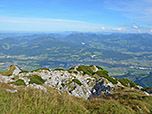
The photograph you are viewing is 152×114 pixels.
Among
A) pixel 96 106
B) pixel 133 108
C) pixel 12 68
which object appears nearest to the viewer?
pixel 96 106

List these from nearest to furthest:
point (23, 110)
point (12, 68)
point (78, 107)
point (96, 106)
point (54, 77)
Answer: point (23, 110), point (78, 107), point (96, 106), point (54, 77), point (12, 68)

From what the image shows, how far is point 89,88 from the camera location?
36.4 m

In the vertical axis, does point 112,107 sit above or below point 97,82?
above

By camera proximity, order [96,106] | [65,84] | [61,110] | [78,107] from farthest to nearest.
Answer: [65,84] < [96,106] < [78,107] < [61,110]

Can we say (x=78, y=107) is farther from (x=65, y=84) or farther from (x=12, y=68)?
(x=12, y=68)

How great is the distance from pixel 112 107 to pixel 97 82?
26.6 meters

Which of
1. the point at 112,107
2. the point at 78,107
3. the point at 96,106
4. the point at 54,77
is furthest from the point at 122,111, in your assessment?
the point at 54,77

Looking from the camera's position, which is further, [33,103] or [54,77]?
[54,77]

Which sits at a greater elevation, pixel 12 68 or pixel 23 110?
pixel 23 110

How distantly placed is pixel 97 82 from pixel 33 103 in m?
30.2

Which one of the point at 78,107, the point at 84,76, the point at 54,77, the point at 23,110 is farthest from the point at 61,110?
the point at 84,76

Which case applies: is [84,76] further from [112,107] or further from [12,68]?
[112,107]

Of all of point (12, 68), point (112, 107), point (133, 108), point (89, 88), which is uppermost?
point (112, 107)

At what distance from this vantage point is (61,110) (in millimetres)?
9773
